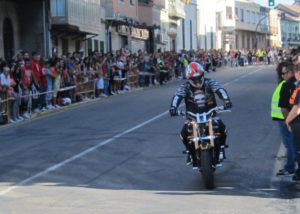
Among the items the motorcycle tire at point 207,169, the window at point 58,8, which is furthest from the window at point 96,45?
the motorcycle tire at point 207,169

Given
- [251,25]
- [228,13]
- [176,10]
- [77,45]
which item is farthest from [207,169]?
[251,25]

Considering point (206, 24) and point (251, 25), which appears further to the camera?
point (251, 25)

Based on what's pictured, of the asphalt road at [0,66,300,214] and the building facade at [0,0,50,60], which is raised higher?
the building facade at [0,0,50,60]

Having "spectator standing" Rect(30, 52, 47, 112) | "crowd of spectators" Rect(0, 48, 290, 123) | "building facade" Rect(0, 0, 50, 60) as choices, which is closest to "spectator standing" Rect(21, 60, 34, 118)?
"crowd of spectators" Rect(0, 48, 290, 123)

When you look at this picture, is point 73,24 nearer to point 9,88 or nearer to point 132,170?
point 9,88

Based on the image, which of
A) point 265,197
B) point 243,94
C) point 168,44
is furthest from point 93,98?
point 168,44

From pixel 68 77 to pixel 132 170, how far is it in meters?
15.0

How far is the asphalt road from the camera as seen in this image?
8781 mm

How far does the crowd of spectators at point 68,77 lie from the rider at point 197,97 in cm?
1081

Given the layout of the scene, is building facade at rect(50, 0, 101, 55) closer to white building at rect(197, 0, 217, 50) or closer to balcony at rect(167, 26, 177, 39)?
balcony at rect(167, 26, 177, 39)

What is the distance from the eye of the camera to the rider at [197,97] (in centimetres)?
996

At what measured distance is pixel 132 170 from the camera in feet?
37.1

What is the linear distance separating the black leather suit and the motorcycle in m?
0.07

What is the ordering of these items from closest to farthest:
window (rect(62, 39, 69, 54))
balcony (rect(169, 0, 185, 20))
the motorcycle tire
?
the motorcycle tire < window (rect(62, 39, 69, 54)) < balcony (rect(169, 0, 185, 20))
